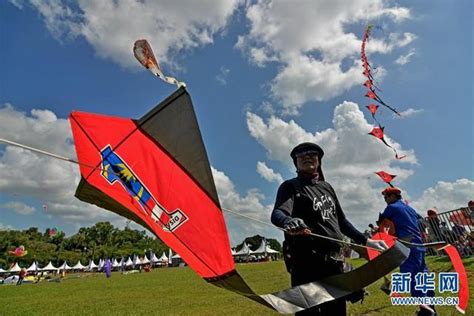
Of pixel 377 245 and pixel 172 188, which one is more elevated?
pixel 172 188

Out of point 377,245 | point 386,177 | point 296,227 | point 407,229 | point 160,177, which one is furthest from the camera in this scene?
point 386,177

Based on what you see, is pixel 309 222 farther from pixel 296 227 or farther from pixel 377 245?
pixel 377 245

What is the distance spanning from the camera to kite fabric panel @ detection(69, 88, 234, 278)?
2.94 metres

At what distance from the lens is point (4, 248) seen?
286ft

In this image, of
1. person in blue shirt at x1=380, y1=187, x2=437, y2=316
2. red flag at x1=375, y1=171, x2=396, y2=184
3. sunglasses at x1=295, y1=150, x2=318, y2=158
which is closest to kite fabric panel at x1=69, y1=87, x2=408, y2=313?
sunglasses at x1=295, y1=150, x2=318, y2=158

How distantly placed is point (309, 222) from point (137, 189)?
165 cm

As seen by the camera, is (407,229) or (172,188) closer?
(172,188)

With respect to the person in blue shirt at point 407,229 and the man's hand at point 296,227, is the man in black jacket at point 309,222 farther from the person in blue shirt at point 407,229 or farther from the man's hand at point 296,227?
the person in blue shirt at point 407,229

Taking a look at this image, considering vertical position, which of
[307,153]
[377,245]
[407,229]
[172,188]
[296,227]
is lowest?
[377,245]

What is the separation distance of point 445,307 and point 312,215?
16.0 ft

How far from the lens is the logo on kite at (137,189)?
9.87 feet

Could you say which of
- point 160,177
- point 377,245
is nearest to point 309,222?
point 377,245

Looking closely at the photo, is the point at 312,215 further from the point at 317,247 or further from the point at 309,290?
the point at 309,290

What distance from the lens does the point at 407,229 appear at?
19.5 ft
